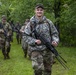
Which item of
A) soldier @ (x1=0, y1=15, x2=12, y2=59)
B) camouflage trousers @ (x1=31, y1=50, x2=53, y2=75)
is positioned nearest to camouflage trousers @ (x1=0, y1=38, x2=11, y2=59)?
soldier @ (x1=0, y1=15, x2=12, y2=59)

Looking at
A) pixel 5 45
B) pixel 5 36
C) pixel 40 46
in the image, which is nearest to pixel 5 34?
pixel 5 36

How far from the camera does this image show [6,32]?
13828mm

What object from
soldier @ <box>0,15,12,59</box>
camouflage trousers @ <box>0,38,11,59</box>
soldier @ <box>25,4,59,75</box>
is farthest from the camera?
camouflage trousers @ <box>0,38,11,59</box>

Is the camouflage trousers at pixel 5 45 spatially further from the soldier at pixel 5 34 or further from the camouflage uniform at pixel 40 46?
the camouflage uniform at pixel 40 46

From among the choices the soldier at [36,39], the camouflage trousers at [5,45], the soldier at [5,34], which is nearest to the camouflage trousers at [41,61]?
the soldier at [36,39]

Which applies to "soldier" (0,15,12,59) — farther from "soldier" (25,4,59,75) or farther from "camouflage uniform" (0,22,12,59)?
"soldier" (25,4,59,75)

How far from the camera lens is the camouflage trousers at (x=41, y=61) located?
7611mm

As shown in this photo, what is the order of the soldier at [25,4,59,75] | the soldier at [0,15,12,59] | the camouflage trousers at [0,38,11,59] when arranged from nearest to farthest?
the soldier at [25,4,59,75], the soldier at [0,15,12,59], the camouflage trousers at [0,38,11,59]

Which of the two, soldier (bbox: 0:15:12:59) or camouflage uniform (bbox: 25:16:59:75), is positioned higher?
camouflage uniform (bbox: 25:16:59:75)

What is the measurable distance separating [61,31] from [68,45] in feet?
5.83

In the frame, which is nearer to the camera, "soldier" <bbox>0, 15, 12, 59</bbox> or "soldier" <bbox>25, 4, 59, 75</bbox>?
"soldier" <bbox>25, 4, 59, 75</bbox>

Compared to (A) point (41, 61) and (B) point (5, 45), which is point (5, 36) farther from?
(A) point (41, 61)

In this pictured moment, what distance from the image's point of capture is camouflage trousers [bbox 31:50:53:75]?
7.61m

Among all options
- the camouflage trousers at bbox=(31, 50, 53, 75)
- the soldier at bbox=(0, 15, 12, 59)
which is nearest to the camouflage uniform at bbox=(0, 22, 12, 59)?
the soldier at bbox=(0, 15, 12, 59)
